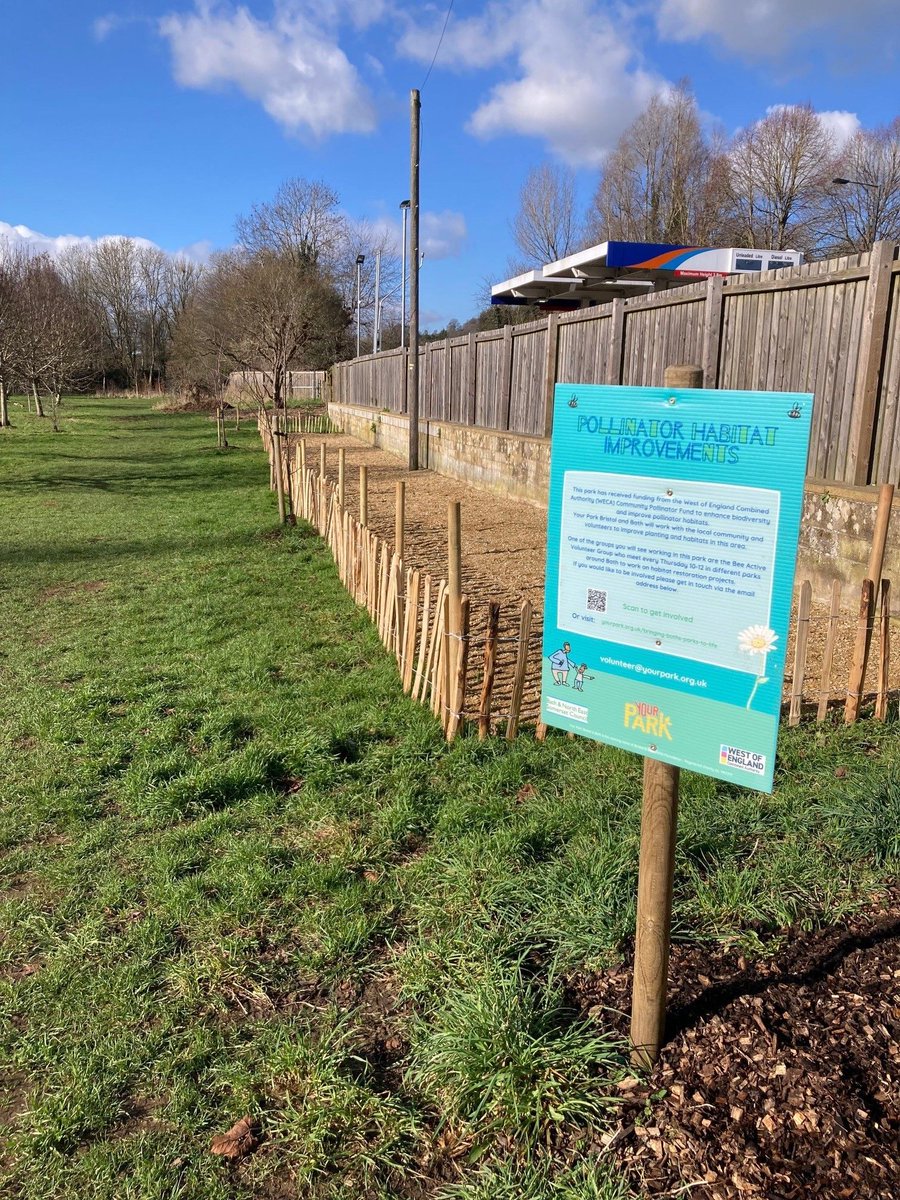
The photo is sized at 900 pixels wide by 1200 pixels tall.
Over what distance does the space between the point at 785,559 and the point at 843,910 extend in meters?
1.59

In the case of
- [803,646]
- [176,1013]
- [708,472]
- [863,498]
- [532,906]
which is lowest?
[176,1013]

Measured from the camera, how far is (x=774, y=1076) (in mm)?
2262

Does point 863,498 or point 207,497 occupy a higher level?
point 863,498

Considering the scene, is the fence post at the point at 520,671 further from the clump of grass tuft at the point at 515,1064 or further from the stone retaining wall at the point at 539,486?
the stone retaining wall at the point at 539,486

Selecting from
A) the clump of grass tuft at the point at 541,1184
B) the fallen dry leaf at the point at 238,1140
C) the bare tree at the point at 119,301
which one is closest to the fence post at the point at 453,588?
the fallen dry leaf at the point at 238,1140

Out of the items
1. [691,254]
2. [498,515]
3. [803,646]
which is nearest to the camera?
[803,646]

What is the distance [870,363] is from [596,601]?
5.16m

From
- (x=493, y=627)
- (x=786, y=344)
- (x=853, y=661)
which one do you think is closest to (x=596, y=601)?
(x=493, y=627)

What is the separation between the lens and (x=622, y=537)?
2.24m

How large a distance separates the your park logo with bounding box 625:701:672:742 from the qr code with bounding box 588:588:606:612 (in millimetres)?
252

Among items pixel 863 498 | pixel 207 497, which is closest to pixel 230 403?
pixel 207 497

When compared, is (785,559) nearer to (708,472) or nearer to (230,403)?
(708,472)

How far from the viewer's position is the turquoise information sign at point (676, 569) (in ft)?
6.47

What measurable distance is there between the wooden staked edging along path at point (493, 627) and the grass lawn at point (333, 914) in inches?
10.4
